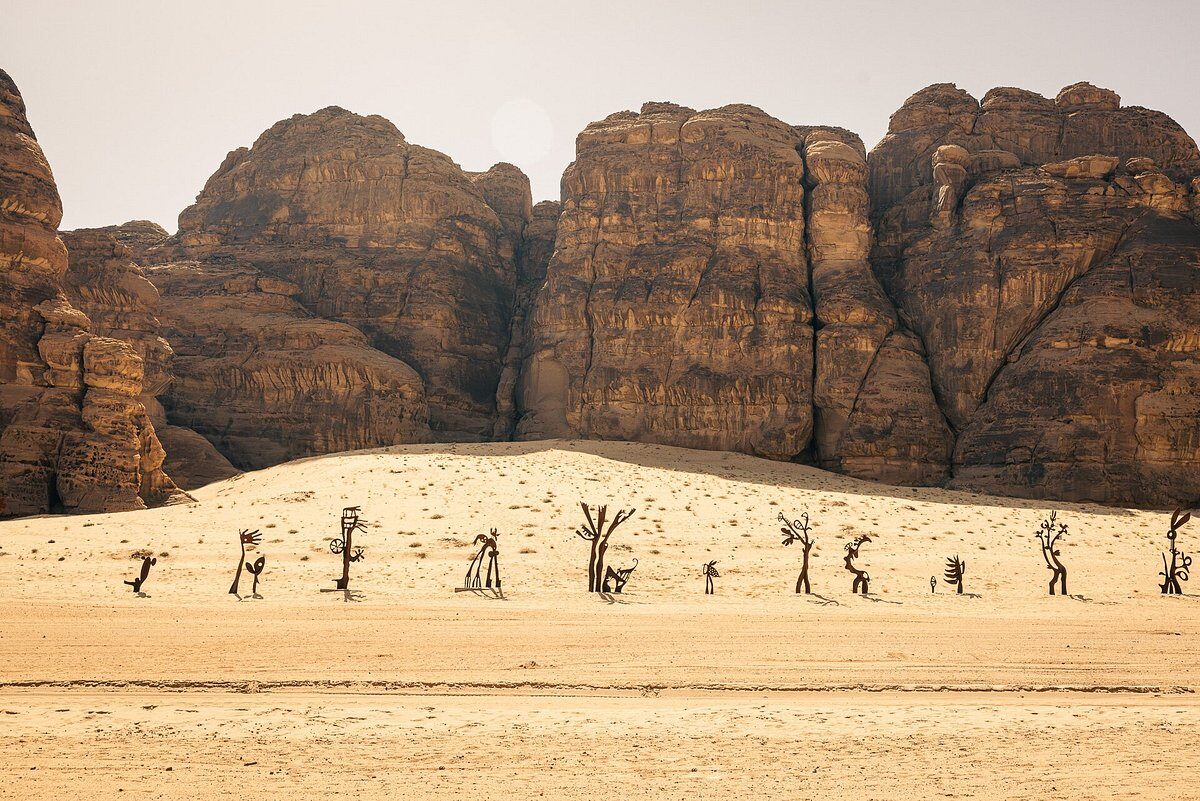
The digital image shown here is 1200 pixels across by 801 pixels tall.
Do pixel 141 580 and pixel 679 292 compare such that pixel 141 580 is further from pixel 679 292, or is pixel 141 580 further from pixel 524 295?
pixel 524 295

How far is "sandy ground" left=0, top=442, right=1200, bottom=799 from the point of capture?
8875mm

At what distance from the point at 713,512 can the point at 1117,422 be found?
18227mm

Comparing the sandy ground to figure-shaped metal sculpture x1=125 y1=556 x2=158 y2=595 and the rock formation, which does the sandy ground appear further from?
the rock formation

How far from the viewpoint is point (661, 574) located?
21750 mm

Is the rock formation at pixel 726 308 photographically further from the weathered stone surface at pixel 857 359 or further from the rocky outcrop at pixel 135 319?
the rocky outcrop at pixel 135 319

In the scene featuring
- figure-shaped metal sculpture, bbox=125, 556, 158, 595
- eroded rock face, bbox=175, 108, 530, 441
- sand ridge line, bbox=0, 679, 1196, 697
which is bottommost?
sand ridge line, bbox=0, 679, 1196, 697

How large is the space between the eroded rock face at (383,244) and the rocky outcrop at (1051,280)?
2189 cm

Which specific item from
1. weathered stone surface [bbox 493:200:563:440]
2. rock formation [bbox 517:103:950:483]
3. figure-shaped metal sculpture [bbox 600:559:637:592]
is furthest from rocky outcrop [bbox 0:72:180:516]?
rock formation [bbox 517:103:950:483]

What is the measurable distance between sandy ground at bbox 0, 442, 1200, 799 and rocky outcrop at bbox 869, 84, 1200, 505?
378 inches

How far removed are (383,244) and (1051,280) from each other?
112 feet

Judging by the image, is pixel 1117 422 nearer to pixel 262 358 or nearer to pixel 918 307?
pixel 918 307

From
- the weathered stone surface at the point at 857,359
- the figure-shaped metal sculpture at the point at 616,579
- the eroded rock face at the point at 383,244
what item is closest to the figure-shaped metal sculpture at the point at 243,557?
the figure-shaped metal sculpture at the point at 616,579

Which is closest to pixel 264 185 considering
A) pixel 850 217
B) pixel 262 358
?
pixel 262 358

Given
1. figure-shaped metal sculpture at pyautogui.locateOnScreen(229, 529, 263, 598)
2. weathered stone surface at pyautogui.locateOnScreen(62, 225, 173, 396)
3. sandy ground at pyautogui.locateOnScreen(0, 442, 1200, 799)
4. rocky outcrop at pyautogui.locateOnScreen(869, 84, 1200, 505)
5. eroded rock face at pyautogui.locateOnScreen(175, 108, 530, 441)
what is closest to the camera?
sandy ground at pyautogui.locateOnScreen(0, 442, 1200, 799)
